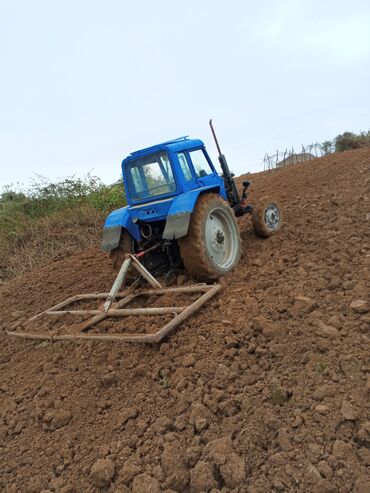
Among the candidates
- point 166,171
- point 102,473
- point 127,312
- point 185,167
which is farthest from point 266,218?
point 102,473

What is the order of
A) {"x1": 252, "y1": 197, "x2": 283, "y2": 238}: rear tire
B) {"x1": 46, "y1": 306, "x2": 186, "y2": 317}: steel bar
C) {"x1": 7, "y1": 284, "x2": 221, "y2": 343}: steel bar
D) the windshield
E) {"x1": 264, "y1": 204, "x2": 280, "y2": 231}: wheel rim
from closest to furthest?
1. {"x1": 7, "y1": 284, "x2": 221, "y2": 343}: steel bar
2. {"x1": 46, "y1": 306, "x2": 186, "y2": 317}: steel bar
3. the windshield
4. {"x1": 252, "y1": 197, "x2": 283, "y2": 238}: rear tire
5. {"x1": 264, "y1": 204, "x2": 280, "y2": 231}: wheel rim

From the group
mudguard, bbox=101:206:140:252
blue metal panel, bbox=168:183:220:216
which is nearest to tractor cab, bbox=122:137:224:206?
blue metal panel, bbox=168:183:220:216

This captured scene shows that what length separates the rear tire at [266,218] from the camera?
5516mm

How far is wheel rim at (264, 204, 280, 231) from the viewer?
18.8 feet

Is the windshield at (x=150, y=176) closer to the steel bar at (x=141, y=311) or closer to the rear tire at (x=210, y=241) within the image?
the rear tire at (x=210, y=241)

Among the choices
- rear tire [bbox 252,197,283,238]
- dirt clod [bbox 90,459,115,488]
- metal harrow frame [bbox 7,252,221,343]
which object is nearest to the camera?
dirt clod [bbox 90,459,115,488]

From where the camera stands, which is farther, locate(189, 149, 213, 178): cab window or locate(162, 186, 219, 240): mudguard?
locate(189, 149, 213, 178): cab window

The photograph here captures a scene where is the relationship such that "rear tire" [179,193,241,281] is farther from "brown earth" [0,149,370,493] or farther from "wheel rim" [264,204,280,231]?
"wheel rim" [264,204,280,231]

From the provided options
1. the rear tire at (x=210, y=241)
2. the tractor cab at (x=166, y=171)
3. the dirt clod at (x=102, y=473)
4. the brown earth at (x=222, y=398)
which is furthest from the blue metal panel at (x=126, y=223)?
the dirt clod at (x=102, y=473)

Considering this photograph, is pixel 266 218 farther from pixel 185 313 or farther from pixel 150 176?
pixel 185 313

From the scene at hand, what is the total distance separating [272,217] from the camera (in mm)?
5828

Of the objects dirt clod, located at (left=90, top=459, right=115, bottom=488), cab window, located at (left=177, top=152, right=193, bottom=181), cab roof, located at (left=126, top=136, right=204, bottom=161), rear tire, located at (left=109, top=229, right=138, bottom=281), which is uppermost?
cab roof, located at (left=126, top=136, right=204, bottom=161)

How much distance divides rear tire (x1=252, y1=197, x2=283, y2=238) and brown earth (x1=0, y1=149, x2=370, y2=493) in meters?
0.98

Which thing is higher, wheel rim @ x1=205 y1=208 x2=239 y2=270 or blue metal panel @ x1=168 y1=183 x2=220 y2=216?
blue metal panel @ x1=168 y1=183 x2=220 y2=216
